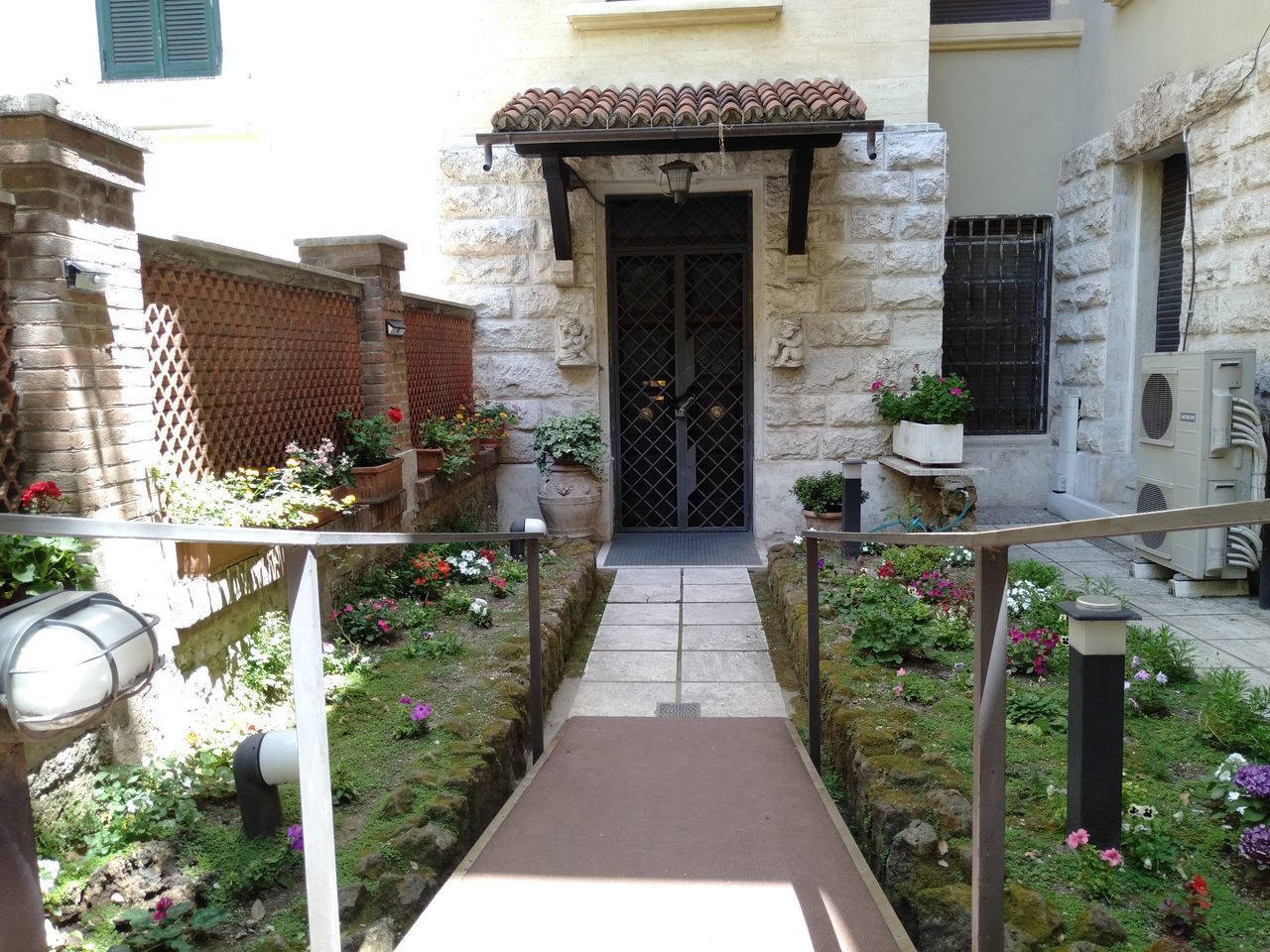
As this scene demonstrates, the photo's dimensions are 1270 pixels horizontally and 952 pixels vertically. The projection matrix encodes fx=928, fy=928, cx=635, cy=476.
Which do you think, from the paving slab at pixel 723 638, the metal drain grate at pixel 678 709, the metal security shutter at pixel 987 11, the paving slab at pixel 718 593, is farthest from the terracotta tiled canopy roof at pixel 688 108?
the metal drain grate at pixel 678 709

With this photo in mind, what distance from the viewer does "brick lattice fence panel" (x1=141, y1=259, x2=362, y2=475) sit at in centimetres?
365

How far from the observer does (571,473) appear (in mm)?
7414

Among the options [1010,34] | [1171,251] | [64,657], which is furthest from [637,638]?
[1010,34]

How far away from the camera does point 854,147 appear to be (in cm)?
734

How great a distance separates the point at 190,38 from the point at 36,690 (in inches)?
304

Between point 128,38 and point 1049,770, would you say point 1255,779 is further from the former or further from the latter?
point 128,38

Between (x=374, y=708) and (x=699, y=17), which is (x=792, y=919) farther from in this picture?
(x=699, y=17)

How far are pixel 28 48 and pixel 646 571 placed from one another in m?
6.59

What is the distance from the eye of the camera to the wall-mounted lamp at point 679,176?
6715mm

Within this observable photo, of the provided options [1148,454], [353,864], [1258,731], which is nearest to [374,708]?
[353,864]

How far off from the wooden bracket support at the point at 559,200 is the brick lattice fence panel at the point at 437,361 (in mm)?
998

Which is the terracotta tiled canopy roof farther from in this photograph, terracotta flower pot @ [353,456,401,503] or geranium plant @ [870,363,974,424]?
terracotta flower pot @ [353,456,401,503]

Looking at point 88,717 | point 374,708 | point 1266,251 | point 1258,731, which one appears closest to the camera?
point 88,717

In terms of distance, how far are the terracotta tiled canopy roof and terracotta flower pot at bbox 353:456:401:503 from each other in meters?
2.61
